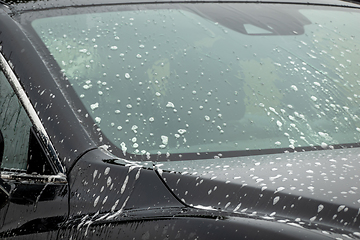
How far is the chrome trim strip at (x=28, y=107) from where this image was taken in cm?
159

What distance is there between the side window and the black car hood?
1.90ft

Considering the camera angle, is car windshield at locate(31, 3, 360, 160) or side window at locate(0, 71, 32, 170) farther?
side window at locate(0, 71, 32, 170)

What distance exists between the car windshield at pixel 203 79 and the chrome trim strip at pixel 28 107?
143 mm

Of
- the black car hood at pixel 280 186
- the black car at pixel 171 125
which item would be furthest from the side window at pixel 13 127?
the black car hood at pixel 280 186

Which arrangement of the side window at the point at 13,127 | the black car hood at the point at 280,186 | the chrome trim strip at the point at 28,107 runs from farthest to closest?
the side window at the point at 13,127 → the chrome trim strip at the point at 28,107 → the black car hood at the point at 280,186

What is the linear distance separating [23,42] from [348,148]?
1.24 metres

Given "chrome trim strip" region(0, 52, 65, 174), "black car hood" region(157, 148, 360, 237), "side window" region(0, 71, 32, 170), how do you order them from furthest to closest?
1. "side window" region(0, 71, 32, 170)
2. "chrome trim strip" region(0, 52, 65, 174)
3. "black car hood" region(157, 148, 360, 237)

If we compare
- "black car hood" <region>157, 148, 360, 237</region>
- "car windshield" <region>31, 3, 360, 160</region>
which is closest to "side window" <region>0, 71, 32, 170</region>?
"car windshield" <region>31, 3, 360, 160</region>

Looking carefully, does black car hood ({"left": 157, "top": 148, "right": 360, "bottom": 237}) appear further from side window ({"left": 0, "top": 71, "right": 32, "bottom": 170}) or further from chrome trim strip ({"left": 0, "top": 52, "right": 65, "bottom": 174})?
side window ({"left": 0, "top": 71, "right": 32, "bottom": 170})

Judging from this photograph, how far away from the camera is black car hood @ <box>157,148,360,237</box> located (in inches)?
48.4

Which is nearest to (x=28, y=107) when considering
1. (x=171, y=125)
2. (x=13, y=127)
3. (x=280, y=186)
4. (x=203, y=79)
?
(x=13, y=127)

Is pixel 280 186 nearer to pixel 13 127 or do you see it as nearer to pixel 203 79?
pixel 203 79

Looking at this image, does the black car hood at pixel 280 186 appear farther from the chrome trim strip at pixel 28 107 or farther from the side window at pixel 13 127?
the side window at pixel 13 127

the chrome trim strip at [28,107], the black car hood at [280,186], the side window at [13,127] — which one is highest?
the black car hood at [280,186]
